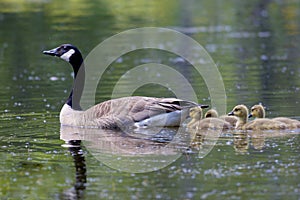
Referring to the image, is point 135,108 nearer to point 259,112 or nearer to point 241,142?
point 259,112

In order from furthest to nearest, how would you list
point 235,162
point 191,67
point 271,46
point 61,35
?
point 61,35
point 271,46
point 191,67
point 235,162

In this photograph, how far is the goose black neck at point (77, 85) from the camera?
13.4 m

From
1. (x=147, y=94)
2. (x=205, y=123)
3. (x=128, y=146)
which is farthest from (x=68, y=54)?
(x=128, y=146)

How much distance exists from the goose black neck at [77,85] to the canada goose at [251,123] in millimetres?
3059

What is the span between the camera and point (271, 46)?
890 inches

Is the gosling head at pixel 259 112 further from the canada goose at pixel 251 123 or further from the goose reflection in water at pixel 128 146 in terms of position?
the goose reflection in water at pixel 128 146

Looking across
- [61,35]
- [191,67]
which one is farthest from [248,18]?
[191,67]

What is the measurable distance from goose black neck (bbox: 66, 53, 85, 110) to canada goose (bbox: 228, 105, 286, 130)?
10.0 feet

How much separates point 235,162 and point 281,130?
2107 mm

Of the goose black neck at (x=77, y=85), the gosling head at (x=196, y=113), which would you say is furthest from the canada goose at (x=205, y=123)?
the goose black neck at (x=77, y=85)

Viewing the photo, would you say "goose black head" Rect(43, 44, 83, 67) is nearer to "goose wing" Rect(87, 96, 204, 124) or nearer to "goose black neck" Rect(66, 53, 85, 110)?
"goose black neck" Rect(66, 53, 85, 110)

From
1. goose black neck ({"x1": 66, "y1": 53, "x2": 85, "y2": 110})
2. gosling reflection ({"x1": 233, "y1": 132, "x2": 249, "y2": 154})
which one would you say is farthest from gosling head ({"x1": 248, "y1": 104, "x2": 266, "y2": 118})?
goose black neck ({"x1": 66, "y1": 53, "x2": 85, "y2": 110})

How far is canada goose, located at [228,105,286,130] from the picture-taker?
11.3 m

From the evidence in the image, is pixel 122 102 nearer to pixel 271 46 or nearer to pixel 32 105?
pixel 32 105
